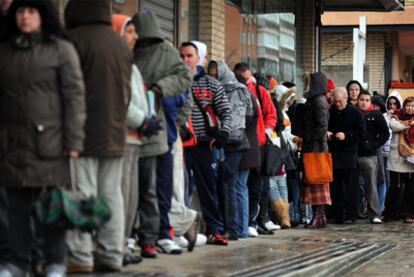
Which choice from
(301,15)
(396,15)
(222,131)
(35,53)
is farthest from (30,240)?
(396,15)

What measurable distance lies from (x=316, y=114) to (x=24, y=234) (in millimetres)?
7963

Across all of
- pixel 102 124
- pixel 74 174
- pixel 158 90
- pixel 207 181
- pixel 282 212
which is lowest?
pixel 282 212

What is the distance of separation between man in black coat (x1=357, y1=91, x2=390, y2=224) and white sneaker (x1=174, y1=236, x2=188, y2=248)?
A: 21.2 ft

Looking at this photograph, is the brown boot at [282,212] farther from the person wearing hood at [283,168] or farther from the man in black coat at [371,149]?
the man in black coat at [371,149]

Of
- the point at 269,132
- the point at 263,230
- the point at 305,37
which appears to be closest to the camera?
the point at 269,132

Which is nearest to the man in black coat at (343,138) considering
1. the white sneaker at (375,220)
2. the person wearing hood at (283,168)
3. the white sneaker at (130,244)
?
the white sneaker at (375,220)

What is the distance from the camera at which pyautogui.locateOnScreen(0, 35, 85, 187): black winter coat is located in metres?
7.64

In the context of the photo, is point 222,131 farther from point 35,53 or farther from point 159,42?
point 35,53

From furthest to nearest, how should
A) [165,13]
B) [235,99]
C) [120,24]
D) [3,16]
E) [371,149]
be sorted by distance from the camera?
1. [371,149]
2. [165,13]
3. [235,99]
4. [120,24]
5. [3,16]

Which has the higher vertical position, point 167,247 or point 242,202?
point 242,202

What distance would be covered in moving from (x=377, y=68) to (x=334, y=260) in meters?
25.1

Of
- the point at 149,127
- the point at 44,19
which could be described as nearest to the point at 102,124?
A: the point at 149,127

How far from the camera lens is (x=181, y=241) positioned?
36.0 feet

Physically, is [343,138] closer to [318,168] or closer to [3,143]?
[318,168]
